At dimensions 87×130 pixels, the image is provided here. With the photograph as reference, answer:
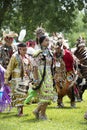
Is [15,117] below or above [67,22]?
below

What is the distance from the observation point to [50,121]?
28.9 feet

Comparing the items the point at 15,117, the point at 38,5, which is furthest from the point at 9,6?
the point at 15,117

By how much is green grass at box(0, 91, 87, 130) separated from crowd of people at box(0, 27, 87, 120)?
215mm

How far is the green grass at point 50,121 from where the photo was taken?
8172 millimetres

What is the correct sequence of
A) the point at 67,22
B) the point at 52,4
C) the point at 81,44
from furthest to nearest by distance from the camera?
the point at 67,22 < the point at 52,4 < the point at 81,44

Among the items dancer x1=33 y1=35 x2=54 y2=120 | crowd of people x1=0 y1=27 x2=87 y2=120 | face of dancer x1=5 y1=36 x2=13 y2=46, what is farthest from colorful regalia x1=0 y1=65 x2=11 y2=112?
dancer x1=33 y1=35 x2=54 y2=120

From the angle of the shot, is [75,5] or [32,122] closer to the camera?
[32,122]

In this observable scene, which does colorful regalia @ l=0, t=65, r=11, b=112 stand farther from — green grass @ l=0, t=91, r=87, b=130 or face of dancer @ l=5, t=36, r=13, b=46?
face of dancer @ l=5, t=36, r=13, b=46

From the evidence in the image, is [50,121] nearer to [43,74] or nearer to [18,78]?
[43,74]

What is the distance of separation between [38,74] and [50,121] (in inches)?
33.7

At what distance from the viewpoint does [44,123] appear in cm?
859

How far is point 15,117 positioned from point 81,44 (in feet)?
9.97

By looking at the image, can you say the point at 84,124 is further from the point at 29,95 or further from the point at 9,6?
the point at 9,6

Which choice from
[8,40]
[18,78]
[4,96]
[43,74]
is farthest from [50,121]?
[8,40]
